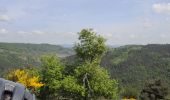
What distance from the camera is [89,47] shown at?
6200 centimetres

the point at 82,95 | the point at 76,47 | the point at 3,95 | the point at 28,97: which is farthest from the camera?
the point at 76,47

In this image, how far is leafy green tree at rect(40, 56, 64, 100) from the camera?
6234cm

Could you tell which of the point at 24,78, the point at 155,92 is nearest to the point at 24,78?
the point at 24,78

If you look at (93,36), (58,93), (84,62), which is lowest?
(58,93)

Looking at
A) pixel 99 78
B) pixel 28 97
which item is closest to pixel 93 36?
pixel 99 78

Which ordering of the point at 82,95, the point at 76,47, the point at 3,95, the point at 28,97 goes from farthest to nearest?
1. the point at 76,47
2. the point at 82,95
3. the point at 28,97
4. the point at 3,95

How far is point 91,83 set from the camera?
201 ft

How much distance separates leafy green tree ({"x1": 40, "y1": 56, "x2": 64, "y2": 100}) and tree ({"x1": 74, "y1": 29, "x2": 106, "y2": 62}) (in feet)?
14.0

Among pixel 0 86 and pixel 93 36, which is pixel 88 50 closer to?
pixel 93 36

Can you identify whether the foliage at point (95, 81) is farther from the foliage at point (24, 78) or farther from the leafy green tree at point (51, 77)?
the foliage at point (24, 78)

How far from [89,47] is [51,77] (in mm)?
8166

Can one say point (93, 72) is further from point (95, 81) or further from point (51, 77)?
point (51, 77)

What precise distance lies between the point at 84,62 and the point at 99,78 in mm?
3895

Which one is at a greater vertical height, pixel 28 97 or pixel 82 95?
pixel 28 97
